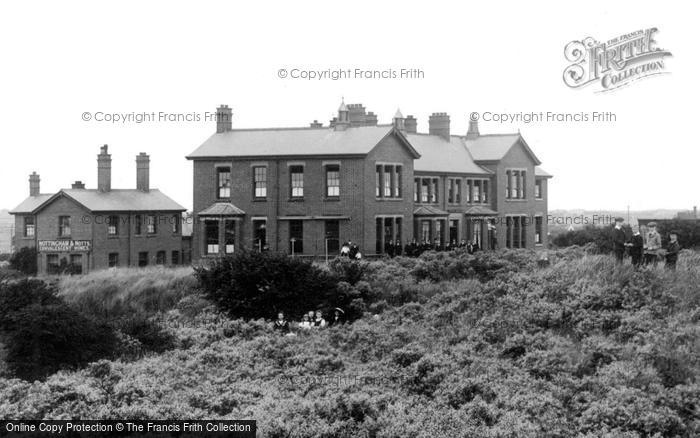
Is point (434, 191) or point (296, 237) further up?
point (434, 191)

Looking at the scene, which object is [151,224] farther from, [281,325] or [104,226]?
[281,325]

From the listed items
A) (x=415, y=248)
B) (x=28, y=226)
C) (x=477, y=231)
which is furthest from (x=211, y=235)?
(x=28, y=226)

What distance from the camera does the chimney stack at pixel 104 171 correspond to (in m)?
59.8

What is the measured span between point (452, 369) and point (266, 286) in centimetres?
1267

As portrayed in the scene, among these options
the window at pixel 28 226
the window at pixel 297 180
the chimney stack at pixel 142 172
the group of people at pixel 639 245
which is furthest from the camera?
the window at pixel 28 226

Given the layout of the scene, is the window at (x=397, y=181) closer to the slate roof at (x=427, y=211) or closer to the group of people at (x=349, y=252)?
the slate roof at (x=427, y=211)

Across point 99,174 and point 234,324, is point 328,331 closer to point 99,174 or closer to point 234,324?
point 234,324

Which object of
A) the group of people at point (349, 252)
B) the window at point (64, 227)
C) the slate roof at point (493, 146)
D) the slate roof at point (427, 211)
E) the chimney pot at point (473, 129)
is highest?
the chimney pot at point (473, 129)

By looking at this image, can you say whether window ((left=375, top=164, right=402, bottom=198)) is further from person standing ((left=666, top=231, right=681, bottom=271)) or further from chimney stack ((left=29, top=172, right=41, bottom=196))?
chimney stack ((left=29, top=172, right=41, bottom=196))

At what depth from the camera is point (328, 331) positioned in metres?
27.7

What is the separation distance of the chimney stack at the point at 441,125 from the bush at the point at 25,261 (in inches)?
1052

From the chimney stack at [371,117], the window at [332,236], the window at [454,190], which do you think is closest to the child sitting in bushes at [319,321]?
the window at [332,236]

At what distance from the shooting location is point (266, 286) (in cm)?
3206

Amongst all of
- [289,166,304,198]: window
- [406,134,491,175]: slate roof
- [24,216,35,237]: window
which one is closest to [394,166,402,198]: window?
[406,134,491,175]: slate roof
